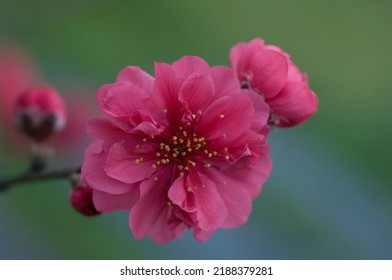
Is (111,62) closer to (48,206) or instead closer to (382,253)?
(48,206)

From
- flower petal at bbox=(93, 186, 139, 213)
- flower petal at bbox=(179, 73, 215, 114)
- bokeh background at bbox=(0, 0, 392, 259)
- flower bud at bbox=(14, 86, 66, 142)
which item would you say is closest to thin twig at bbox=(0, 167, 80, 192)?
flower bud at bbox=(14, 86, 66, 142)

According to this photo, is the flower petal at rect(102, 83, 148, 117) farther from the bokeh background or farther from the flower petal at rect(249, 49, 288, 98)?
the bokeh background

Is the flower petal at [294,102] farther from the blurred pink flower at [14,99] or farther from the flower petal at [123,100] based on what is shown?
the blurred pink flower at [14,99]

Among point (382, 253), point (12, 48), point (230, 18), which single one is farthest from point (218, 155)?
point (230, 18)

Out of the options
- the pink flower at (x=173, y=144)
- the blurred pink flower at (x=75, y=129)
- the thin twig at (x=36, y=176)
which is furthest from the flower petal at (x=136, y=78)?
the blurred pink flower at (x=75, y=129)

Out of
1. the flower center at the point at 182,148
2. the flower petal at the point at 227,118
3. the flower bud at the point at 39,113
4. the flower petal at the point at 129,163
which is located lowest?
the flower petal at the point at 129,163
